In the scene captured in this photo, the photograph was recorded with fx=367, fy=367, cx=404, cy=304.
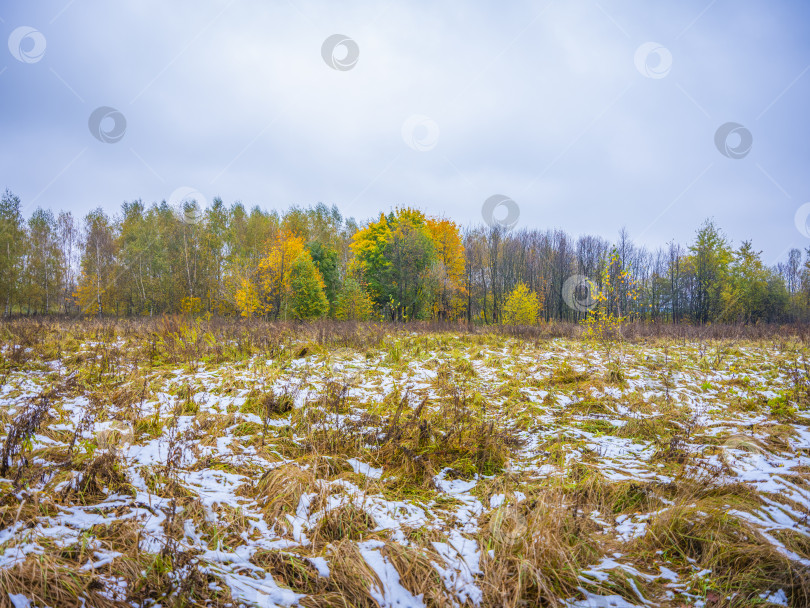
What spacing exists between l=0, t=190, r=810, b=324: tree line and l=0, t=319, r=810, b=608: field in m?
14.0

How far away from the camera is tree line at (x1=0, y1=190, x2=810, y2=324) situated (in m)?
22.4

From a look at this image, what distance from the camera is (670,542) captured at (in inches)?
93.4

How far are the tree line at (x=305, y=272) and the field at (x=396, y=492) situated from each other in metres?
14.0

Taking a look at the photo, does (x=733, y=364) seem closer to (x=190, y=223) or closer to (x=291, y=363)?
(x=291, y=363)

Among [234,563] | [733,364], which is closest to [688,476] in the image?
[234,563]

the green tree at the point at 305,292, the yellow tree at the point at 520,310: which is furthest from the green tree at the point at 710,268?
the green tree at the point at 305,292

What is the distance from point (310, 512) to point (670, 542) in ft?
7.88

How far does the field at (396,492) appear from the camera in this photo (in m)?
1.96

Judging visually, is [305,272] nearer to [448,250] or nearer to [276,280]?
[276,280]

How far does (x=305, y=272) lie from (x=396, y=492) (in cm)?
1907

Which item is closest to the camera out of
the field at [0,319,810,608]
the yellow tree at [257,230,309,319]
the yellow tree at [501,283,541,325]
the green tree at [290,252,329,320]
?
the field at [0,319,810,608]

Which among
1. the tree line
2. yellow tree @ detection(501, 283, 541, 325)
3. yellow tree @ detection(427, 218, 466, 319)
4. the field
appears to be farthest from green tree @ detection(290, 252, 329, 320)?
the field

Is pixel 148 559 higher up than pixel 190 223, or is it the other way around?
pixel 190 223

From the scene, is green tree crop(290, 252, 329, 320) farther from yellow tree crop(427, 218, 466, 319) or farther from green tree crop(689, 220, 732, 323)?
green tree crop(689, 220, 732, 323)
